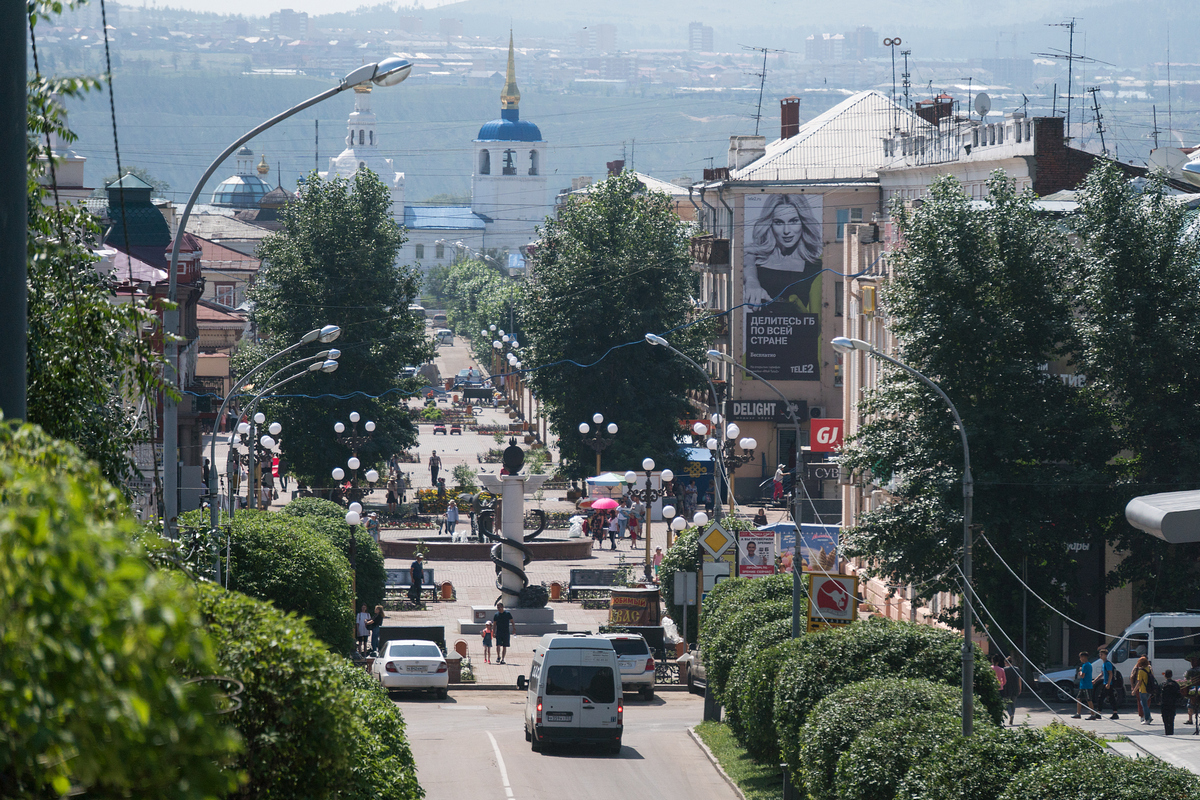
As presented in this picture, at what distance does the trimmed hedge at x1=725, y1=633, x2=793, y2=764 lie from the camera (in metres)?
22.8

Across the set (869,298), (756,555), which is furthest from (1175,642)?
(869,298)

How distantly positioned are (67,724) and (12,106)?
13.5 feet

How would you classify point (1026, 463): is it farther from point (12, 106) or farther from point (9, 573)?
point (9, 573)

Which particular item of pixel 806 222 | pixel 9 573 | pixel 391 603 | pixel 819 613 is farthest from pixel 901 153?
pixel 9 573

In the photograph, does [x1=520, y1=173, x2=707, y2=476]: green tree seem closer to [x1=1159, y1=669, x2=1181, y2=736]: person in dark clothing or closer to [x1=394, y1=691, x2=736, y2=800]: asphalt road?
[x1=394, y1=691, x2=736, y2=800]: asphalt road

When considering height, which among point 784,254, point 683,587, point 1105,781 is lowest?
point 683,587

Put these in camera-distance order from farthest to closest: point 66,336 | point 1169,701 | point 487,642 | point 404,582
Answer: point 404,582 < point 487,642 < point 1169,701 < point 66,336

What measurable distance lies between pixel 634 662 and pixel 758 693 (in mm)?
11147

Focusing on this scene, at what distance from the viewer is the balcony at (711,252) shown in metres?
72.2

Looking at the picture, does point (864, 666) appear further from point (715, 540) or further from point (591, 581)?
point (591, 581)

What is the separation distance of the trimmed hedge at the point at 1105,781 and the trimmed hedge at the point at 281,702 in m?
6.67

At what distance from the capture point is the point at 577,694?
1053 inches

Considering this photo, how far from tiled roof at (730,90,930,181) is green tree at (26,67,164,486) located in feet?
202

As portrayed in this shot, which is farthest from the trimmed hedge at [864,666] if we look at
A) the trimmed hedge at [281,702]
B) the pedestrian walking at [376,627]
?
the pedestrian walking at [376,627]
